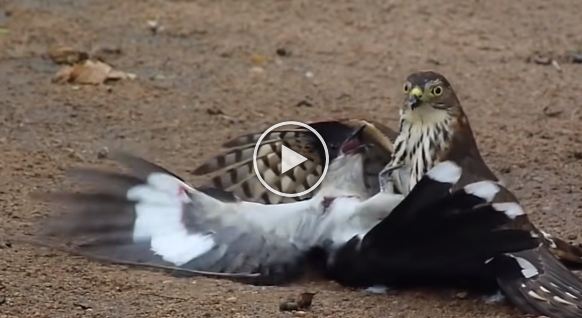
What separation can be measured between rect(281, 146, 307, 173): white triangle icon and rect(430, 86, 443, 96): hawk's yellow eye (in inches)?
20.6

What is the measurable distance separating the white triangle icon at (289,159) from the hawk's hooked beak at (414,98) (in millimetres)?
437

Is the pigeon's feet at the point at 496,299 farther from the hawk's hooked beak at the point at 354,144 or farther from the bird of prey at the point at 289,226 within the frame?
the hawk's hooked beak at the point at 354,144

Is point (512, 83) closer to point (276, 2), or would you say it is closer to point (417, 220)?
point (276, 2)

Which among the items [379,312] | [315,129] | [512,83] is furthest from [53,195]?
[512,83]

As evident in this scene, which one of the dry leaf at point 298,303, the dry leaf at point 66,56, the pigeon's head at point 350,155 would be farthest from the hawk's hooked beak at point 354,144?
the dry leaf at point 66,56

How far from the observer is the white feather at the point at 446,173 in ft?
13.5

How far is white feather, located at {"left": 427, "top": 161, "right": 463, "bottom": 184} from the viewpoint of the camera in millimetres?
4117

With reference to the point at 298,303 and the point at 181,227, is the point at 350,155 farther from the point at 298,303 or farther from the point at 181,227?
the point at 298,303

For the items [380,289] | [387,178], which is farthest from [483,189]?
[387,178]

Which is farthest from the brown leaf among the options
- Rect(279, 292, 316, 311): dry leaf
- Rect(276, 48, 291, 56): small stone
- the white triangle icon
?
Rect(276, 48, 291, 56): small stone

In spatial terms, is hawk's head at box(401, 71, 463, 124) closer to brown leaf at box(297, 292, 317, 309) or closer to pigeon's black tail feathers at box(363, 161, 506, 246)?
pigeon's black tail feathers at box(363, 161, 506, 246)

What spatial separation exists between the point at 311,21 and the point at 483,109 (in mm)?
1999

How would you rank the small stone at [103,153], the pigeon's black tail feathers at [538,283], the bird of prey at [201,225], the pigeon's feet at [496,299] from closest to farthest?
the pigeon's black tail feathers at [538,283], the pigeon's feet at [496,299], the bird of prey at [201,225], the small stone at [103,153]

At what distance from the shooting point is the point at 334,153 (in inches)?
194
